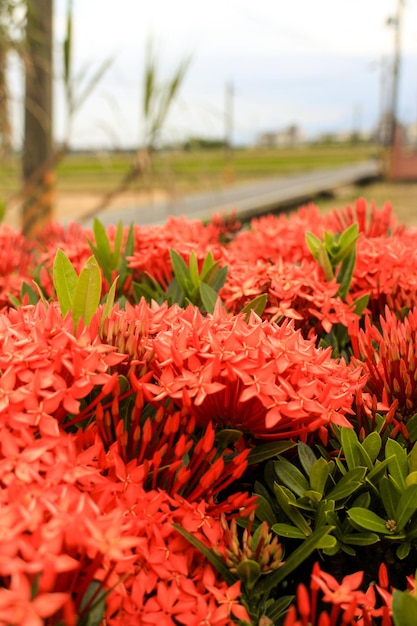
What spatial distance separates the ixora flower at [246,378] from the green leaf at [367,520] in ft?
0.52

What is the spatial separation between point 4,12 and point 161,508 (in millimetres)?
4716

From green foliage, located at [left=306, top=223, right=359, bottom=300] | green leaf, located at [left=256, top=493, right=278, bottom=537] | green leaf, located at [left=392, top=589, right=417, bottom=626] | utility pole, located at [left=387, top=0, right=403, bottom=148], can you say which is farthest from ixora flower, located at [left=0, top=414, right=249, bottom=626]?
utility pole, located at [left=387, top=0, right=403, bottom=148]

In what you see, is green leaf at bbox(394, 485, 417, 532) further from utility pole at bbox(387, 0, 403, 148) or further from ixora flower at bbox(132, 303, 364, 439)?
utility pole at bbox(387, 0, 403, 148)

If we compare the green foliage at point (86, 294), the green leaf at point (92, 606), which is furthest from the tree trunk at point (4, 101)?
the green leaf at point (92, 606)

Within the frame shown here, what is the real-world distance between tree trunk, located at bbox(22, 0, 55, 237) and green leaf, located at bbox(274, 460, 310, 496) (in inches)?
169

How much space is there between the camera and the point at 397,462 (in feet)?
4.53

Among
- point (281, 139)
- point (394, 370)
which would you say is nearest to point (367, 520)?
point (394, 370)

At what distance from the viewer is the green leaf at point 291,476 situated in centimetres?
140

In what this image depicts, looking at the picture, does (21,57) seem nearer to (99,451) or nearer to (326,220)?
(326,220)

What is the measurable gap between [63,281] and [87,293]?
14 centimetres

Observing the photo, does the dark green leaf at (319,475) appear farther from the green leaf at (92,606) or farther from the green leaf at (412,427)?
the green leaf at (92,606)

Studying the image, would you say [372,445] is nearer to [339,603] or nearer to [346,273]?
[339,603]

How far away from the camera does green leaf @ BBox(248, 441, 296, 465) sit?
137 cm

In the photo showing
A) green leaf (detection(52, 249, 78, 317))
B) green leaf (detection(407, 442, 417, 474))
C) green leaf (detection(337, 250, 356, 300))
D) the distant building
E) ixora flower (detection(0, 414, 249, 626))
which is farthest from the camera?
the distant building
